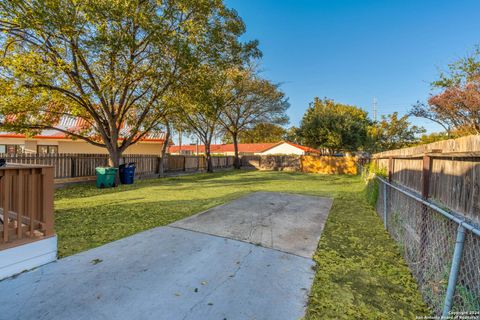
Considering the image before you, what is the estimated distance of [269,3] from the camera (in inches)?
531

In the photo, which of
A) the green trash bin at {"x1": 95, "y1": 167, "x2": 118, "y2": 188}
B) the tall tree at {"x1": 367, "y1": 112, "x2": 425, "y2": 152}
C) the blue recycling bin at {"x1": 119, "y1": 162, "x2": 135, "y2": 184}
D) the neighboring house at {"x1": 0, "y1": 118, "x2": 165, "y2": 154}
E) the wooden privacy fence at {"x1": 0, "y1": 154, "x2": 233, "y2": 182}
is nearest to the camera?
the wooden privacy fence at {"x1": 0, "y1": 154, "x2": 233, "y2": 182}

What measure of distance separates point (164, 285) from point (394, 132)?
1310 inches

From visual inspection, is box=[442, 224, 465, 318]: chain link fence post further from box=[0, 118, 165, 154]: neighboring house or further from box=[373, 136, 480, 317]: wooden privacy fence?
box=[0, 118, 165, 154]: neighboring house

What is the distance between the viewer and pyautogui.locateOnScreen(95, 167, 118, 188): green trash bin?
35.1 feet

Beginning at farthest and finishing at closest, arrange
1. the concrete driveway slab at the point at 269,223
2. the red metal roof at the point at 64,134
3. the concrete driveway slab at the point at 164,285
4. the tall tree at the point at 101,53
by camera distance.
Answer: the red metal roof at the point at 64,134
the tall tree at the point at 101,53
the concrete driveway slab at the point at 269,223
the concrete driveway slab at the point at 164,285

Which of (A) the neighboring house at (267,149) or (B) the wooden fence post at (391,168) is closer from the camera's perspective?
(B) the wooden fence post at (391,168)

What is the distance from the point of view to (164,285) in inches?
106

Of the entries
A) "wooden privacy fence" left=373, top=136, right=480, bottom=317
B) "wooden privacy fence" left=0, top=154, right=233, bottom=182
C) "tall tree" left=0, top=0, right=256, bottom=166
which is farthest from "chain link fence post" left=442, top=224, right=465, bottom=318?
"tall tree" left=0, top=0, right=256, bottom=166

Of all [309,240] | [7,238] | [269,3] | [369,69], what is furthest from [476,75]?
[7,238]

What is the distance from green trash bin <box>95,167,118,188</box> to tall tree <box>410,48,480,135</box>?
54.4 feet

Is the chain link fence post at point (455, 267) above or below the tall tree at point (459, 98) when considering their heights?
below

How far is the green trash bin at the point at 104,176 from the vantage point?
1070 centimetres

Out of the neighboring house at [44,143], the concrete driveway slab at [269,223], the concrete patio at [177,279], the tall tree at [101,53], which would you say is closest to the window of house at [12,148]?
the neighboring house at [44,143]

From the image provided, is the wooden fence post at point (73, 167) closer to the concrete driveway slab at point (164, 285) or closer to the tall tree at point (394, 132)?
the concrete driveway slab at point (164, 285)
